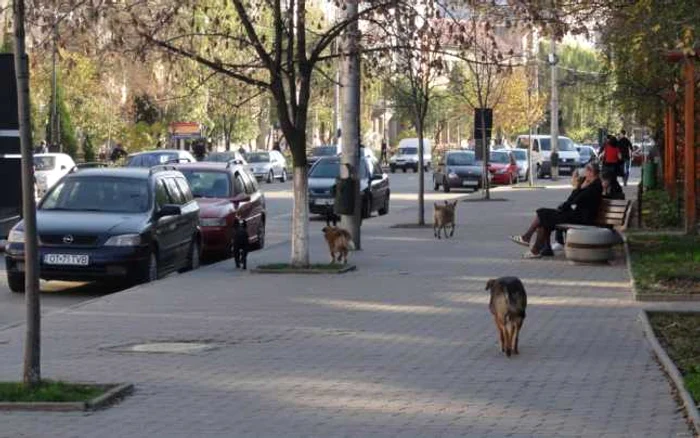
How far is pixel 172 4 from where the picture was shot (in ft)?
61.8

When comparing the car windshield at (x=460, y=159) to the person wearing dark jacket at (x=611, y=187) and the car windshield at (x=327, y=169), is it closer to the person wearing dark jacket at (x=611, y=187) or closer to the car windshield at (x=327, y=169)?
the car windshield at (x=327, y=169)

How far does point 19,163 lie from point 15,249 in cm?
951

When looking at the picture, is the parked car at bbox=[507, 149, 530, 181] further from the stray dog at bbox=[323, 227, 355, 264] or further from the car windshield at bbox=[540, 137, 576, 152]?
the stray dog at bbox=[323, 227, 355, 264]

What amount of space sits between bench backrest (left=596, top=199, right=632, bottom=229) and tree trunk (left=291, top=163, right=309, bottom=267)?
4.94 m

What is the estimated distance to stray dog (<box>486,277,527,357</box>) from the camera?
11930 mm

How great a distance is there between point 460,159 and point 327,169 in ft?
54.4

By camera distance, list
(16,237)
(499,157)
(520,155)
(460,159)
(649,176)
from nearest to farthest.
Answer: (16,237) → (649,176) → (460,159) → (499,157) → (520,155)

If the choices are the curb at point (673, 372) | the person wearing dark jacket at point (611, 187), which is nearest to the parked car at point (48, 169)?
the person wearing dark jacket at point (611, 187)

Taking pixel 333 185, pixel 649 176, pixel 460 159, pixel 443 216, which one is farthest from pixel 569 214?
pixel 460 159

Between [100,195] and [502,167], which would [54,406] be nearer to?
[100,195]

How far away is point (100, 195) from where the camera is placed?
64.8 feet

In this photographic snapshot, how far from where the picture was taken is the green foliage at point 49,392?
9.79 meters

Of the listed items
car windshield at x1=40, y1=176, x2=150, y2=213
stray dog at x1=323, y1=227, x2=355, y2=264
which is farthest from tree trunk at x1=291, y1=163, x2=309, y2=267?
car windshield at x1=40, y1=176, x2=150, y2=213

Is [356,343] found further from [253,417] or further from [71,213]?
[71,213]
